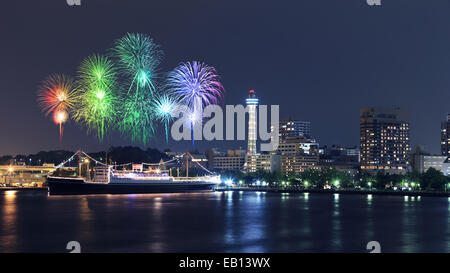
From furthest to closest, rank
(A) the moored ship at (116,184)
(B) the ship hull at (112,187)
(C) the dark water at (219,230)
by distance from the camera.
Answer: (A) the moored ship at (116,184)
(B) the ship hull at (112,187)
(C) the dark water at (219,230)

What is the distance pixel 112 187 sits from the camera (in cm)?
13212

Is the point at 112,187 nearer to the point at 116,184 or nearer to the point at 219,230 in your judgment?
the point at 116,184

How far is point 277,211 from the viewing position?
80.0 meters

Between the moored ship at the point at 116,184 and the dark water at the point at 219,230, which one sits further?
the moored ship at the point at 116,184

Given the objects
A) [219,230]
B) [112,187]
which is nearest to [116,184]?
[112,187]

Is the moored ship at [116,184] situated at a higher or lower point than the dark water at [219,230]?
higher

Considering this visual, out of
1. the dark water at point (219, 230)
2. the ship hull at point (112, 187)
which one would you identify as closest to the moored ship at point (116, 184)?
the ship hull at point (112, 187)

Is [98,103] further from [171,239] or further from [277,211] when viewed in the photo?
[277,211]

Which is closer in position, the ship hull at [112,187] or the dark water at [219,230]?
the dark water at [219,230]

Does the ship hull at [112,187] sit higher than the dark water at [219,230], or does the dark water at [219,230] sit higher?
the ship hull at [112,187]

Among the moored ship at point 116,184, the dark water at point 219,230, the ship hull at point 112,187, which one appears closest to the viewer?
the dark water at point 219,230

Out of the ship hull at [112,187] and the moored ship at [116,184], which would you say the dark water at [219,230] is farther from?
the moored ship at [116,184]

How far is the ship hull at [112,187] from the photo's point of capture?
418 ft
